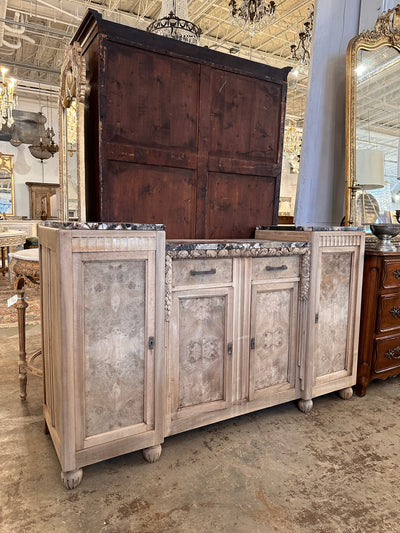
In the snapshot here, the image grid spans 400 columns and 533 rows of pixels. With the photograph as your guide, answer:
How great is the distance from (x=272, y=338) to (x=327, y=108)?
209 cm

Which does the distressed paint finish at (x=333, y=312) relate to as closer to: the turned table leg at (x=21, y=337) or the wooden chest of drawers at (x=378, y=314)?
the wooden chest of drawers at (x=378, y=314)

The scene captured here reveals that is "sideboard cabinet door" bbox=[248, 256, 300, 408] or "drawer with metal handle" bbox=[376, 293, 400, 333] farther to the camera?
"drawer with metal handle" bbox=[376, 293, 400, 333]

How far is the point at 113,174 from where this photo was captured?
214 centimetres

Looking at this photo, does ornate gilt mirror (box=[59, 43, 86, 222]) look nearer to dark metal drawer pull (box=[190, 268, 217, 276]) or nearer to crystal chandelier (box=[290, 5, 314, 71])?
dark metal drawer pull (box=[190, 268, 217, 276])

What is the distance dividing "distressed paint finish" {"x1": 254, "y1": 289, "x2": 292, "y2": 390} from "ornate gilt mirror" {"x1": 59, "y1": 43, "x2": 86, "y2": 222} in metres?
1.22

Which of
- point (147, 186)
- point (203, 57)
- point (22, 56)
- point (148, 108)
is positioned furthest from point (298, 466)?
point (22, 56)

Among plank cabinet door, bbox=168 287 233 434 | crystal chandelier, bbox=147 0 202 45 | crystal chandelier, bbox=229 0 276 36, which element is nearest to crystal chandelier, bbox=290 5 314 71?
crystal chandelier, bbox=229 0 276 36

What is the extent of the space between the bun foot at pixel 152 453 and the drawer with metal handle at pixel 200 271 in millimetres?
816

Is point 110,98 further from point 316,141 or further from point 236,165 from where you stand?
point 316,141

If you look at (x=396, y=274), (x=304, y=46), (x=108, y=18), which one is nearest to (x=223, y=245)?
(x=396, y=274)

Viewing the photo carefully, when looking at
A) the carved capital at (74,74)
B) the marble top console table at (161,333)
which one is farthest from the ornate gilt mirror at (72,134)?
the marble top console table at (161,333)

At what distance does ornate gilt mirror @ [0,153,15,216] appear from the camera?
9.98 m

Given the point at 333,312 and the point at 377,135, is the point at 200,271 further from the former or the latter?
the point at 377,135

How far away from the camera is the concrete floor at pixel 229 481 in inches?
55.7
